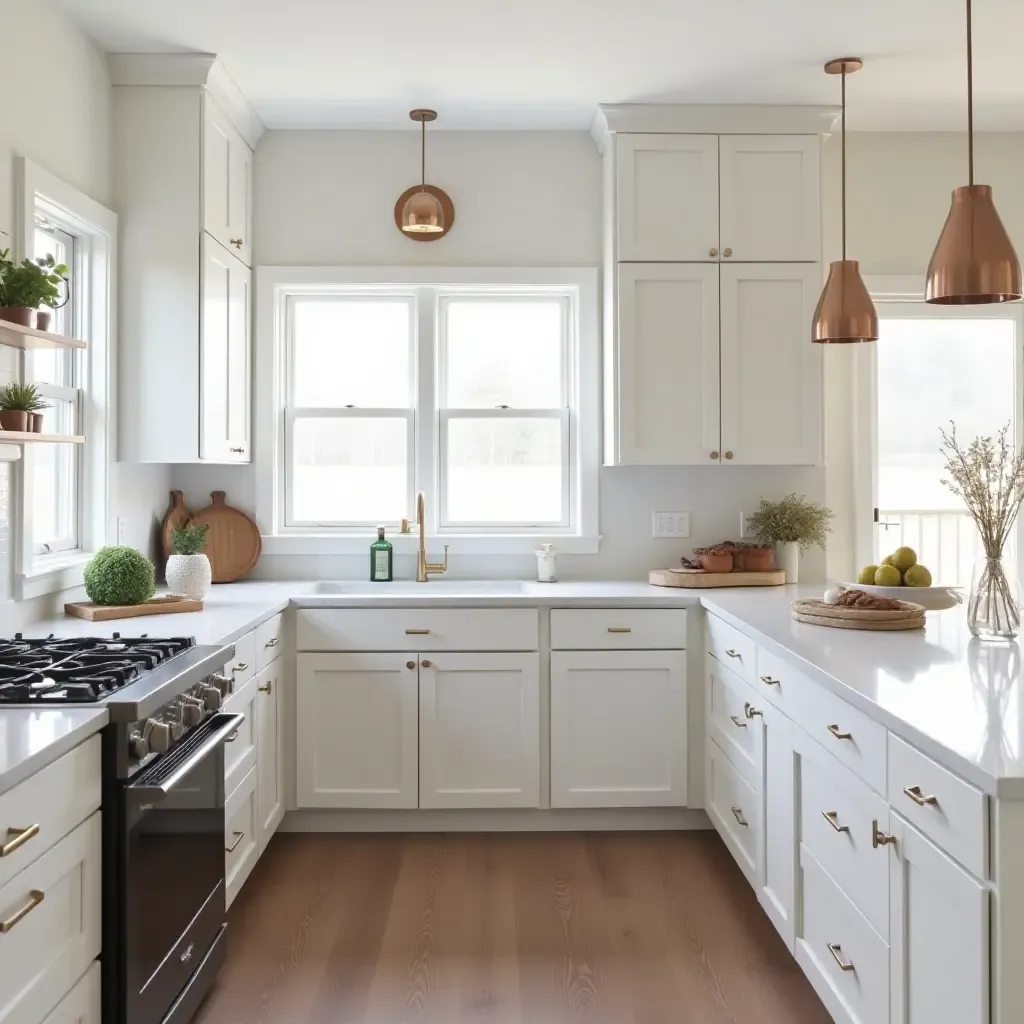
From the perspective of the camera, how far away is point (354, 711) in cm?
353

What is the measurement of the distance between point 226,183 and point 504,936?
2766mm

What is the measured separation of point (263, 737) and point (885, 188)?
10.7 feet

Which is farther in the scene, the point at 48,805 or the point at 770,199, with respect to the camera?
the point at 770,199

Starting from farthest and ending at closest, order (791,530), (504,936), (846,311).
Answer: (791,530) → (846,311) → (504,936)

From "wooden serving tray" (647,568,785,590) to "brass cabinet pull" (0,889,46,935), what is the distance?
260 centimetres

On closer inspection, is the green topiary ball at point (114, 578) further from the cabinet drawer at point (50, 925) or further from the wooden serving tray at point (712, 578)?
the wooden serving tray at point (712, 578)

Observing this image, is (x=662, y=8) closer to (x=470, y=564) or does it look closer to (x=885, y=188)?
(x=885, y=188)

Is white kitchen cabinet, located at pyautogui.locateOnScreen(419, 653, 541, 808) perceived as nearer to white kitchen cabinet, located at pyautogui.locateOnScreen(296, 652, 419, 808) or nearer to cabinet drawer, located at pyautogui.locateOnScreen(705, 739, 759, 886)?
white kitchen cabinet, located at pyautogui.locateOnScreen(296, 652, 419, 808)

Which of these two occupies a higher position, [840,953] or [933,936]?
[933,936]

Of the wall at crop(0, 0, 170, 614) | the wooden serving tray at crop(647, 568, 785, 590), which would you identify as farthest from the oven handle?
the wooden serving tray at crop(647, 568, 785, 590)

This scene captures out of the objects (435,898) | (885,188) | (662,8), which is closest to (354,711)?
(435,898)

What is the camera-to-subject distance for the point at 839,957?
6.85 ft

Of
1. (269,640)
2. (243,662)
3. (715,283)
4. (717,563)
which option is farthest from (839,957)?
(715,283)

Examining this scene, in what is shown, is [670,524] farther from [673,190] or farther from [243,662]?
[243,662]
